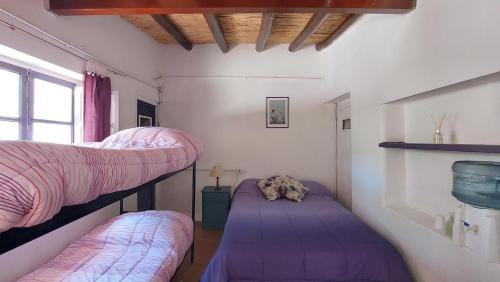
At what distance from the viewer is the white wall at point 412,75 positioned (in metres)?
1.32

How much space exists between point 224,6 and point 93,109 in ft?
4.62

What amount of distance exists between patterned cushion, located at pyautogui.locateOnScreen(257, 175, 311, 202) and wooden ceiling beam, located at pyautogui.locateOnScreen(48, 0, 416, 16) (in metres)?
2.08

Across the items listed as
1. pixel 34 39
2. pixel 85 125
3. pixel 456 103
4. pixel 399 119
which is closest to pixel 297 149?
pixel 399 119

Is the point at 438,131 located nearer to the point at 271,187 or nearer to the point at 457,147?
the point at 457,147

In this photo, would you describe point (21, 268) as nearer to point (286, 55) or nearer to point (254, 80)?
point (254, 80)

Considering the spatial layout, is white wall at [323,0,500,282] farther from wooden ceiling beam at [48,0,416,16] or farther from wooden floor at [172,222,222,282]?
wooden floor at [172,222,222,282]

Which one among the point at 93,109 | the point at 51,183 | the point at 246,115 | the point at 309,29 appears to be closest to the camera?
the point at 51,183

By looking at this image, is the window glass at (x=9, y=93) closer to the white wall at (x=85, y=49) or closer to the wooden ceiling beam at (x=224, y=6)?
the white wall at (x=85, y=49)

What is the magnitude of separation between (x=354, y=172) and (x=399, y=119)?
2.76ft

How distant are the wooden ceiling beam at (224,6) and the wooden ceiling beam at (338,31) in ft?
2.66

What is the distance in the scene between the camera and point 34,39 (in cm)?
167

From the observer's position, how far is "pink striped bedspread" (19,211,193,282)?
4.73 feet

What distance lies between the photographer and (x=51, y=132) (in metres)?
2.02

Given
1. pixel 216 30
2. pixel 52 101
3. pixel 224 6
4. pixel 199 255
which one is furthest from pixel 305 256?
pixel 216 30
